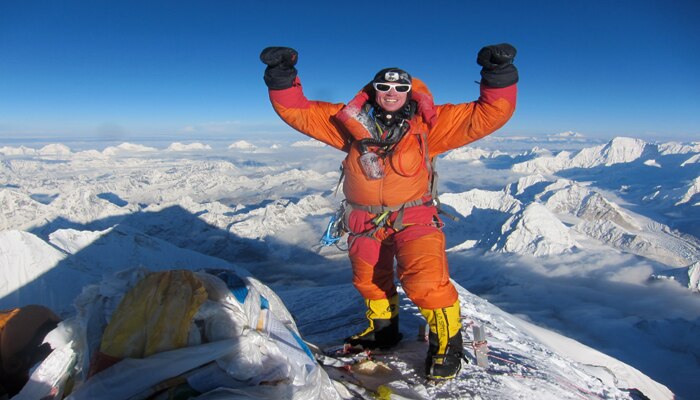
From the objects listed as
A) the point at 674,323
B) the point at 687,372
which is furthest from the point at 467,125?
the point at 674,323

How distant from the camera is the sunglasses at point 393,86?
4211mm

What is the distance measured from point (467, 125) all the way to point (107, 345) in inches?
153

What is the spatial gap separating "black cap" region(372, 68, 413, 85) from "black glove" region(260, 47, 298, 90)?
3.21ft

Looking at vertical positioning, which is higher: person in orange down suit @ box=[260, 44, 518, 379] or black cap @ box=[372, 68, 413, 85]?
black cap @ box=[372, 68, 413, 85]

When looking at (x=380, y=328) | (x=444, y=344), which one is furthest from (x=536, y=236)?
(x=444, y=344)

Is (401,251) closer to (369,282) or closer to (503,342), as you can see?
(369,282)

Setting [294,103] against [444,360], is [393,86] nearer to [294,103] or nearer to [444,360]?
[294,103]

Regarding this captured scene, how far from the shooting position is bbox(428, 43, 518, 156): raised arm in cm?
379

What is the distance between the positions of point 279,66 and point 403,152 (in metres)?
1.69

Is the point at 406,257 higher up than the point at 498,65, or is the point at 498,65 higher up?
the point at 498,65

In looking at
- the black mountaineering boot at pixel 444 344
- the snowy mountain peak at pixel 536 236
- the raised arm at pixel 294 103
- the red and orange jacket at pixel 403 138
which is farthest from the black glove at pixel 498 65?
the snowy mountain peak at pixel 536 236

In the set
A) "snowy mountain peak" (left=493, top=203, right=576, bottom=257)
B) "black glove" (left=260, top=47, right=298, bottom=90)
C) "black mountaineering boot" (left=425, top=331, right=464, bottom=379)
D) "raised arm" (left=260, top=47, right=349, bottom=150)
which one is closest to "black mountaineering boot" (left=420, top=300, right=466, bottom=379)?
"black mountaineering boot" (left=425, top=331, right=464, bottom=379)

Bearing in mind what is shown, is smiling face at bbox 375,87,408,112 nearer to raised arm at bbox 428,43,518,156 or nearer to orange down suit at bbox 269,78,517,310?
orange down suit at bbox 269,78,517,310

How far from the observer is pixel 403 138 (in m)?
4.36
